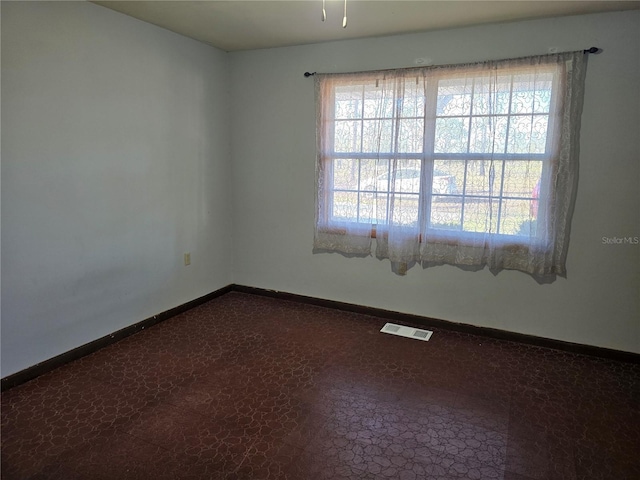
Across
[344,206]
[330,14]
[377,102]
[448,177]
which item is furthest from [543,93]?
[344,206]

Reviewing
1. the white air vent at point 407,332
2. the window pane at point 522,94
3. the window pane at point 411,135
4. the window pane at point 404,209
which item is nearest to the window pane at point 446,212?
the window pane at point 404,209

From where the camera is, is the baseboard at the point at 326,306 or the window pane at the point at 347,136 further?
the window pane at the point at 347,136

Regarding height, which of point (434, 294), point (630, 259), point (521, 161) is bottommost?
point (434, 294)

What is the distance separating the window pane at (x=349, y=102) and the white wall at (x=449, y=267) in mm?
187

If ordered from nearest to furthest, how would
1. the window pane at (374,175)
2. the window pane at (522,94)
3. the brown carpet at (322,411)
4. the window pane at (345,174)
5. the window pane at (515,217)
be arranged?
the brown carpet at (322,411) < the window pane at (522,94) < the window pane at (515,217) < the window pane at (374,175) < the window pane at (345,174)

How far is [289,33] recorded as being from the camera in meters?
3.19

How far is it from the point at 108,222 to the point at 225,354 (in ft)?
4.01

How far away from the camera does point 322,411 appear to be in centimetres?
219

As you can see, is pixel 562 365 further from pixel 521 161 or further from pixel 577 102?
pixel 577 102

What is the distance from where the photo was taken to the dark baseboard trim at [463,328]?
2845 mm

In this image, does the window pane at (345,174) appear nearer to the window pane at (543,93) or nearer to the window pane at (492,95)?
the window pane at (492,95)

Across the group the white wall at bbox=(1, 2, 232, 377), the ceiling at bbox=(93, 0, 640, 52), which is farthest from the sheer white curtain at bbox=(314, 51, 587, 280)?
the white wall at bbox=(1, 2, 232, 377)

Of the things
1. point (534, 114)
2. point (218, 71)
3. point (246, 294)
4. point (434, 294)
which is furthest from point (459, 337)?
point (218, 71)

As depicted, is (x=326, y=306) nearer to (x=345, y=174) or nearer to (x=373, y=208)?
(x=373, y=208)
